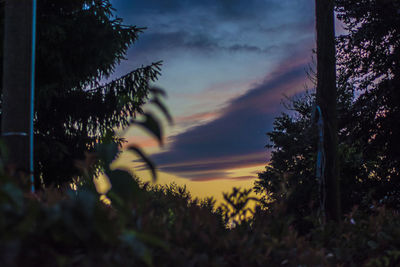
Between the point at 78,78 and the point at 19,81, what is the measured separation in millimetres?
9171

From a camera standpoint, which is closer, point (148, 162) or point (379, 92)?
point (148, 162)

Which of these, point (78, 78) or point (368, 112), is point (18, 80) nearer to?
point (78, 78)

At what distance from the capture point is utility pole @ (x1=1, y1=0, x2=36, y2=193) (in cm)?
538

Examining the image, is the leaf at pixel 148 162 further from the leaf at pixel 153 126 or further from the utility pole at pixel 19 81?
the utility pole at pixel 19 81

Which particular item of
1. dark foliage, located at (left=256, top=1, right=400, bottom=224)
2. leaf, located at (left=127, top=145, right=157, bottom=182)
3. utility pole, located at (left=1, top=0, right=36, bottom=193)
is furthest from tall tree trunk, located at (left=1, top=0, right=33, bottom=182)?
dark foliage, located at (left=256, top=1, right=400, bottom=224)

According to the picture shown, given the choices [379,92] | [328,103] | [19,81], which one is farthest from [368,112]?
[19,81]

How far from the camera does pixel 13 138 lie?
211 inches

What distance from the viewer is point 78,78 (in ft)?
47.2

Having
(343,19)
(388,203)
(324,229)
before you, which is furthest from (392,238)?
(343,19)

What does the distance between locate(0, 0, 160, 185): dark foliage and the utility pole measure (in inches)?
315

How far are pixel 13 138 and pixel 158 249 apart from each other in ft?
10.8

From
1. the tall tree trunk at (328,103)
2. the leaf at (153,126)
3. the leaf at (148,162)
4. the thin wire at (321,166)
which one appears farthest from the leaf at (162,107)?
the tall tree trunk at (328,103)

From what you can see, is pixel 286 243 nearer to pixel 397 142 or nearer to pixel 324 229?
pixel 324 229

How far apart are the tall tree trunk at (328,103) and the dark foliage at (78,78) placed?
689cm
